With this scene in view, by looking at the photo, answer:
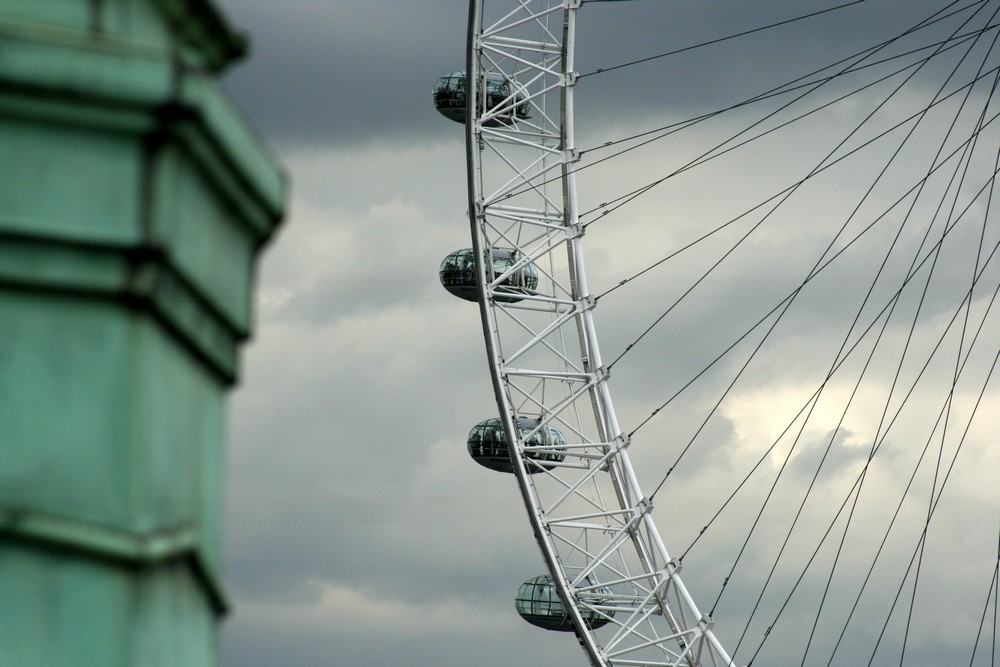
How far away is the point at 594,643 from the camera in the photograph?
32.7m

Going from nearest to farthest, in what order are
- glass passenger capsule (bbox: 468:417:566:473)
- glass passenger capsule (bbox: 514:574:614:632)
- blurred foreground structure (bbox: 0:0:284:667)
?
blurred foreground structure (bbox: 0:0:284:667) → glass passenger capsule (bbox: 468:417:566:473) → glass passenger capsule (bbox: 514:574:614:632)

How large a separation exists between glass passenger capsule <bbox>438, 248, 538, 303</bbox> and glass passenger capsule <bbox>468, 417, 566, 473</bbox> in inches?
91.1

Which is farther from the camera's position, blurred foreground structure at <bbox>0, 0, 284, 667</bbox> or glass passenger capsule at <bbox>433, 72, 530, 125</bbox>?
glass passenger capsule at <bbox>433, 72, 530, 125</bbox>

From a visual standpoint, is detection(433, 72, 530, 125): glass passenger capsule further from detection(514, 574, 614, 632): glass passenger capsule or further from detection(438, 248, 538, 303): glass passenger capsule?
detection(514, 574, 614, 632): glass passenger capsule

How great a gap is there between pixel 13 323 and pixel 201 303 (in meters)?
0.26

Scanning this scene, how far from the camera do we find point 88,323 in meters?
2.06

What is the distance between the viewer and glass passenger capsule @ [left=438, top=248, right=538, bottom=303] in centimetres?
3222

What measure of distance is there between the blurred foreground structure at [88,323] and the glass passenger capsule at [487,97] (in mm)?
30341

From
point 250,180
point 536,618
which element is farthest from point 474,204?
point 250,180

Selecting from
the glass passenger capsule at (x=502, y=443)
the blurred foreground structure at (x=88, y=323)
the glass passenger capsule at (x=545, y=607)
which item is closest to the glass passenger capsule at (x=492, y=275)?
the glass passenger capsule at (x=502, y=443)

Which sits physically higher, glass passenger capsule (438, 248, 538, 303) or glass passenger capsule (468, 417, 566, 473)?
glass passenger capsule (438, 248, 538, 303)

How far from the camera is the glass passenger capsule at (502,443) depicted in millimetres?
32062

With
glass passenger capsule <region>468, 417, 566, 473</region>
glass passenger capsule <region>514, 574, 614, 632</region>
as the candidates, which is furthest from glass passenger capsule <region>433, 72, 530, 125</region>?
glass passenger capsule <region>514, 574, 614, 632</region>

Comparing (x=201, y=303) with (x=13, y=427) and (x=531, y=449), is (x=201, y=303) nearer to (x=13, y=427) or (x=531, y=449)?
(x=13, y=427)
